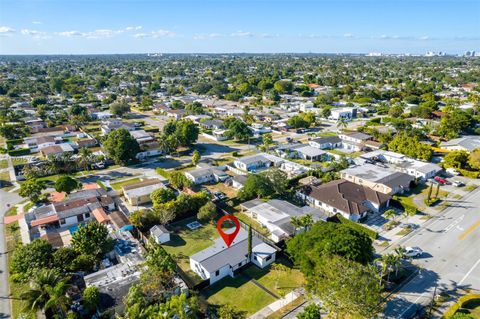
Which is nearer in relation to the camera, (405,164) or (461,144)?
(405,164)

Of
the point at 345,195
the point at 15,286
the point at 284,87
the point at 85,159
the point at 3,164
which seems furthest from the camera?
the point at 284,87

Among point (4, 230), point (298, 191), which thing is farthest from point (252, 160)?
point (4, 230)

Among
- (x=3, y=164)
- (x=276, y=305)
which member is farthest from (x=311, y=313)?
(x=3, y=164)

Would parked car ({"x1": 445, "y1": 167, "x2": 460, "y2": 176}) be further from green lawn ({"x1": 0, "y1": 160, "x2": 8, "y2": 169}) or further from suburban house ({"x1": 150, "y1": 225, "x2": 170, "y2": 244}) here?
green lawn ({"x1": 0, "y1": 160, "x2": 8, "y2": 169})

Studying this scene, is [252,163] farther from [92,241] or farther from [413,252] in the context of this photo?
[92,241]

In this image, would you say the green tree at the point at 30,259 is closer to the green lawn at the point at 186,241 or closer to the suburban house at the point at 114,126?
the green lawn at the point at 186,241

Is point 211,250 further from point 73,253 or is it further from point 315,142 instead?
point 315,142
